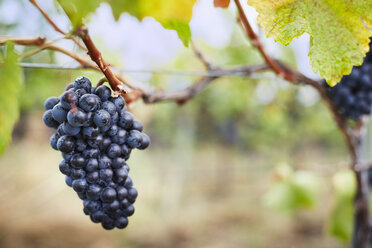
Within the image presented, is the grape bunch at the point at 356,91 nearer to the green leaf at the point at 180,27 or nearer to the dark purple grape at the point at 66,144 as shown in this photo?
the green leaf at the point at 180,27

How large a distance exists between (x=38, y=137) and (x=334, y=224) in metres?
5.79

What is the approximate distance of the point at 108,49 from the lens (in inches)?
154

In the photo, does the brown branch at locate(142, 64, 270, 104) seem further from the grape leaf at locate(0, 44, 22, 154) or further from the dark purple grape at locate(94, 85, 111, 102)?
the grape leaf at locate(0, 44, 22, 154)

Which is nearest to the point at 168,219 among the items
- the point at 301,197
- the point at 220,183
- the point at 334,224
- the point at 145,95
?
the point at 220,183

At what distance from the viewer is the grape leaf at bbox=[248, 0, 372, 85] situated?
418 millimetres

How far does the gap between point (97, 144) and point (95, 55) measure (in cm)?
14

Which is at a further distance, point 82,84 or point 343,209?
point 343,209

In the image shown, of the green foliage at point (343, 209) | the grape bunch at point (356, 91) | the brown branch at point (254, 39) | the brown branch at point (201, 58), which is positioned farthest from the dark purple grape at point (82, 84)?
the green foliage at point (343, 209)

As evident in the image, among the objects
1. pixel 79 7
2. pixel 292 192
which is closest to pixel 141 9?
pixel 79 7

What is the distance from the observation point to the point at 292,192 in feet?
6.29

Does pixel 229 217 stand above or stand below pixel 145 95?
below

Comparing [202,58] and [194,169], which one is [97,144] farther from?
[194,169]

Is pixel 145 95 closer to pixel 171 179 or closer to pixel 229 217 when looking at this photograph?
pixel 229 217

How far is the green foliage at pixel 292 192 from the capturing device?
188 centimetres
